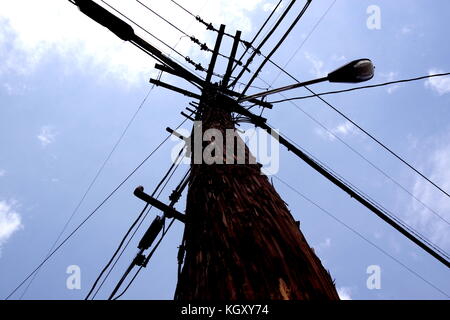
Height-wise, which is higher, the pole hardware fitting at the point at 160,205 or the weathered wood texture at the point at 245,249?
the pole hardware fitting at the point at 160,205

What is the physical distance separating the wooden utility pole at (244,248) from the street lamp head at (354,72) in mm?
1346

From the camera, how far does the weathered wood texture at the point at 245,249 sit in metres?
1.30

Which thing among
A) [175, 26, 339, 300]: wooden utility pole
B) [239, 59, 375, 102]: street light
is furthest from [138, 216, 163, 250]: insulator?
[239, 59, 375, 102]: street light

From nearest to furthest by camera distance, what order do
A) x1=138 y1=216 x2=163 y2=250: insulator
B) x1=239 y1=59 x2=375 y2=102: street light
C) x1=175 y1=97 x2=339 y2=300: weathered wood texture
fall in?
x1=175 y1=97 x2=339 y2=300: weathered wood texture < x1=239 y1=59 x2=375 y2=102: street light < x1=138 y1=216 x2=163 y2=250: insulator

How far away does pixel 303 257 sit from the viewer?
1505 millimetres

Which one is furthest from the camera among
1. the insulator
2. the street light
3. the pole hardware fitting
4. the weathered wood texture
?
the insulator

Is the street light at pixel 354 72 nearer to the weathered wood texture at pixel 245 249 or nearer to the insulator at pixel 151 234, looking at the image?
the weathered wood texture at pixel 245 249

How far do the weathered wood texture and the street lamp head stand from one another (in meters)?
1.41

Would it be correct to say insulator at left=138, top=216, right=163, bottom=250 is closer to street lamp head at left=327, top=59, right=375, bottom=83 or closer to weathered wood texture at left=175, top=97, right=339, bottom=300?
weathered wood texture at left=175, top=97, right=339, bottom=300

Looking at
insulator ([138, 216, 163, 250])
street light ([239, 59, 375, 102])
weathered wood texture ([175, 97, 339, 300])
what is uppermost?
street light ([239, 59, 375, 102])

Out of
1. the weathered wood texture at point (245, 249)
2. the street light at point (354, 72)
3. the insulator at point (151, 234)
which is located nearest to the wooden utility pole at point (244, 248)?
the weathered wood texture at point (245, 249)

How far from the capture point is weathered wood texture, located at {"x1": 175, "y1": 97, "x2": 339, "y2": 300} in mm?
1299
